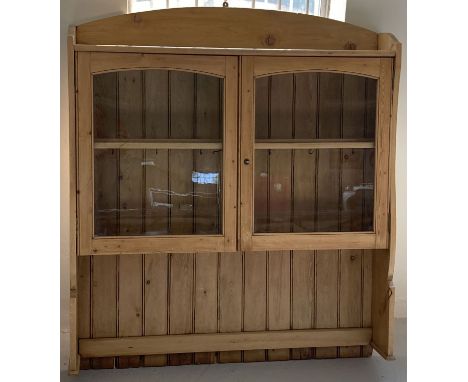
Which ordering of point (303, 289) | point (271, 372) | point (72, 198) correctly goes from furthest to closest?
point (303, 289) → point (271, 372) → point (72, 198)

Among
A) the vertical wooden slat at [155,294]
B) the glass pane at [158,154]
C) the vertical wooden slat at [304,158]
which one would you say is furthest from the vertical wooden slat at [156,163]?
the vertical wooden slat at [304,158]

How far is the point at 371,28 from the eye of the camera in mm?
2268

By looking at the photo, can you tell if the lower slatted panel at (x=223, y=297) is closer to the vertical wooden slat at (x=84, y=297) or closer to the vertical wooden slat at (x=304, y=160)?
the vertical wooden slat at (x=84, y=297)

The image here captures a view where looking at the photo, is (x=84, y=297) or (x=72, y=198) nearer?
(x=72, y=198)

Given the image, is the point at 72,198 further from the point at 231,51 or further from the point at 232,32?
the point at 232,32

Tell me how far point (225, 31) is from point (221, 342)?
1.13 m

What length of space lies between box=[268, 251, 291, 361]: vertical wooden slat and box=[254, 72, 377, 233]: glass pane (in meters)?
0.24

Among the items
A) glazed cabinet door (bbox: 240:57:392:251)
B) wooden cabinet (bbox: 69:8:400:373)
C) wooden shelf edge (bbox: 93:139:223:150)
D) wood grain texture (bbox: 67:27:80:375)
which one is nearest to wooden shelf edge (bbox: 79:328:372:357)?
wooden cabinet (bbox: 69:8:400:373)

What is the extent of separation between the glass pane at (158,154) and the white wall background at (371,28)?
0.97 ft

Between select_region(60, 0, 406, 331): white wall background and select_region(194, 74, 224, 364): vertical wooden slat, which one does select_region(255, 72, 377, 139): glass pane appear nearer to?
select_region(194, 74, 224, 364): vertical wooden slat

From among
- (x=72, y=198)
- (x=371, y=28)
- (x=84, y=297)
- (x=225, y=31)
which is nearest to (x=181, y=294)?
(x=84, y=297)
